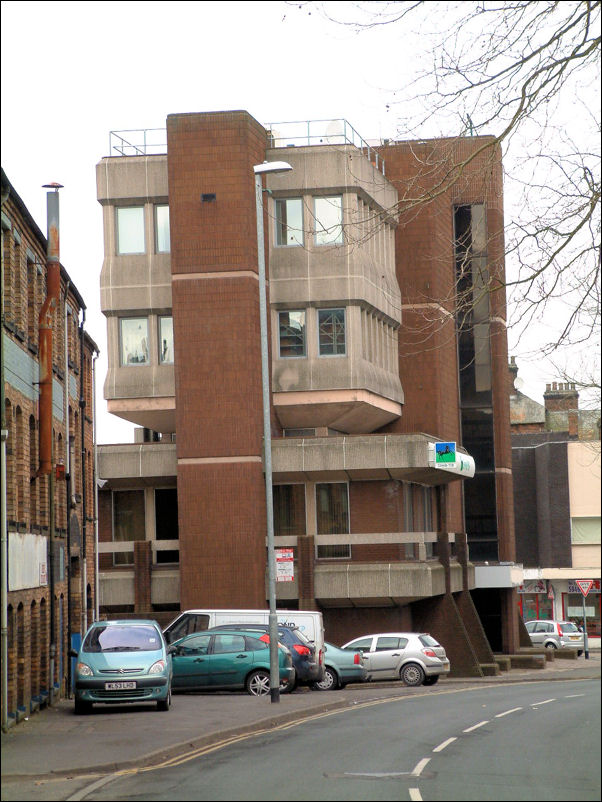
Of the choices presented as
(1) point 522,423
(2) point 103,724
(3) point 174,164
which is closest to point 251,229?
(3) point 174,164

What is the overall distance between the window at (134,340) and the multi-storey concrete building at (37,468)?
9918mm

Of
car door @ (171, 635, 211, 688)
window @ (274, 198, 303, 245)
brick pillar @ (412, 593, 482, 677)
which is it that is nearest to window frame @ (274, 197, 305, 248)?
window @ (274, 198, 303, 245)

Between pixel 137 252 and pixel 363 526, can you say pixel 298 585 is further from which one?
pixel 137 252

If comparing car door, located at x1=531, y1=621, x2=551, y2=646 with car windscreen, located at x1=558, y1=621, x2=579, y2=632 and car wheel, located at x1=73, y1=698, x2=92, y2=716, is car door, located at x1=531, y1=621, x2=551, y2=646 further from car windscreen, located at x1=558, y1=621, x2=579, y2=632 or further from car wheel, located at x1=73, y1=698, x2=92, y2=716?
car wheel, located at x1=73, y1=698, x2=92, y2=716

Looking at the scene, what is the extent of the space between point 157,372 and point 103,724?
22437 millimetres

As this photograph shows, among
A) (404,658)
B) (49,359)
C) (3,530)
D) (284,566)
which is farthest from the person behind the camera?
(404,658)

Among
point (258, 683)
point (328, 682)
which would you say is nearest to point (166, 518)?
point (328, 682)

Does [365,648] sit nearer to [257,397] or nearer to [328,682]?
[328,682]

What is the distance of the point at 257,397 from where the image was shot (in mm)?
40406

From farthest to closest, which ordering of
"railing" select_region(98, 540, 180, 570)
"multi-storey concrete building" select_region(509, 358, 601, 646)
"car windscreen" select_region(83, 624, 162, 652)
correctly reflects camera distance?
"multi-storey concrete building" select_region(509, 358, 601, 646), "railing" select_region(98, 540, 180, 570), "car windscreen" select_region(83, 624, 162, 652)

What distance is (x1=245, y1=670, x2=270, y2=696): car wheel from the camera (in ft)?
93.5

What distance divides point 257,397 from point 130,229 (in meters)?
7.46

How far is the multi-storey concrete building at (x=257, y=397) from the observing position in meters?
40.2

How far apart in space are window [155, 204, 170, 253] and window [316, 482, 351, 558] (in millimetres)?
9201
